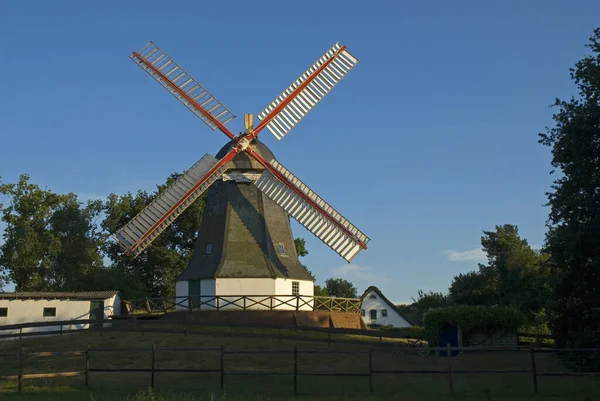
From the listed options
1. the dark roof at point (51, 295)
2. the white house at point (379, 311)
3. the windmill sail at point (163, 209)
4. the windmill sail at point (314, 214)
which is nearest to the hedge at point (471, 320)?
the windmill sail at point (314, 214)

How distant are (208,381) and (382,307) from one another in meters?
48.0

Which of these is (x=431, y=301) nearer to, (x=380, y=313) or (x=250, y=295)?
(x=380, y=313)

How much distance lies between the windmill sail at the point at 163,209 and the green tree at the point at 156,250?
62.9ft

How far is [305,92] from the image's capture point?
42.9 meters

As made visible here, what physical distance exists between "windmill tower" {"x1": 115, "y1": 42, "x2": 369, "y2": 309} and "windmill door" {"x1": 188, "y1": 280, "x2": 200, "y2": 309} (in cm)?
6

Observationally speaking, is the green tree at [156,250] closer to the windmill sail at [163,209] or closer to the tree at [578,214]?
the windmill sail at [163,209]

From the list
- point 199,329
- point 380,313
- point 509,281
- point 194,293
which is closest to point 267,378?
point 199,329

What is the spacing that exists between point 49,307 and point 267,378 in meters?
21.8

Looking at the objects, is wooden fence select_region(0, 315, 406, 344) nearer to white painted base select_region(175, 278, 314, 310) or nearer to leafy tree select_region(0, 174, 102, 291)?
white painted base select_region(175, 278, 314, 310)

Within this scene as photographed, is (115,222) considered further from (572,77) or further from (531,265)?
(572,77)

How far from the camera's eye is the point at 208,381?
2353 centimetres

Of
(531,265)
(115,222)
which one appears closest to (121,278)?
(115,222)

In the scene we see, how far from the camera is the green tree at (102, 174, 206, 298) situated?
2331 inches

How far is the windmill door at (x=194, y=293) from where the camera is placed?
127ft
